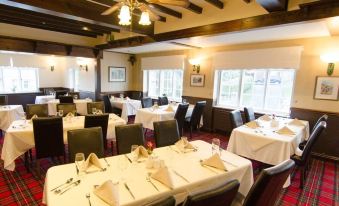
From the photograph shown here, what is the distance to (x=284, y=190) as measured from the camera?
9.31 feet

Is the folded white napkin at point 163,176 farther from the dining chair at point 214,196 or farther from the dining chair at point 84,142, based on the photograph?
the dining chair at point 84,142

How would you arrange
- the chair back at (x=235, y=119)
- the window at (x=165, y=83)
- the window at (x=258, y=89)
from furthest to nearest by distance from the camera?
the window at (x=165, y=83)
the window at (x=258, y=89)
the chair back at (x=235, y=119)

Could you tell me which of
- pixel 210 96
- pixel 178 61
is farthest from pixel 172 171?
pixel 178 61

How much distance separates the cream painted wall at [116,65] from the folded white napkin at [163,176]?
Result: 618 centimetres

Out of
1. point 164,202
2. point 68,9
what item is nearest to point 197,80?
point 68,9

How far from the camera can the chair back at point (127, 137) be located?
2373mm

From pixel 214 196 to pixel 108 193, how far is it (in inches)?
26.1

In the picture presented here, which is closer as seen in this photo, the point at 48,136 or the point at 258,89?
the point at 48,136

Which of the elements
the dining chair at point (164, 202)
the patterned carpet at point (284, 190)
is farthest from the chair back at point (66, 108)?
the dining chair at point (164, 202)

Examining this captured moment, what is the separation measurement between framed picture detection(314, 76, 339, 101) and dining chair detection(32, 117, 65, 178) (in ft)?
15.2

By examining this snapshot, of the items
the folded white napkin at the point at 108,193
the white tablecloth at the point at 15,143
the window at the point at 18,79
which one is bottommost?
the white tablecloth at the point at 15,143

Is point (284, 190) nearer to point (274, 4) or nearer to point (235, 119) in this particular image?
point (235, 119)

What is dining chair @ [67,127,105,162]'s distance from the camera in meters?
2.10

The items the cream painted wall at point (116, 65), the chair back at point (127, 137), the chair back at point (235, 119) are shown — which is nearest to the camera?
the chair back at point (127, 137)
